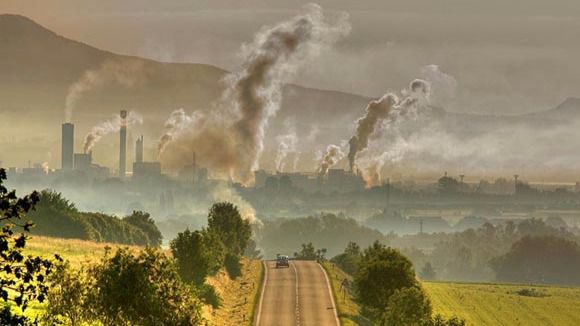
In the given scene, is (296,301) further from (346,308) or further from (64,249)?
(64,249)

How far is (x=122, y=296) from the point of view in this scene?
6931 centimetres

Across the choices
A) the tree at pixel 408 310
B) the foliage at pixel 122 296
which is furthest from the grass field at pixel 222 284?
the foliage at pixel 122 296

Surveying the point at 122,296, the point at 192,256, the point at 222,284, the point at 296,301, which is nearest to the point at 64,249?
the point at 192,256

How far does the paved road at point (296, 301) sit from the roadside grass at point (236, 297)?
1.46 meters

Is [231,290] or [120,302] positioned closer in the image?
[120,302]

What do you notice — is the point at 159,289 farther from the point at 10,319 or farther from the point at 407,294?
the point at 407,294

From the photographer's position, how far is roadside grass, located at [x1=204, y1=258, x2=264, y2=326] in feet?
429

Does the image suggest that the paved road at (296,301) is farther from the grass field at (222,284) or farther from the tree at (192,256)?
Answer: the tree at (192,256)

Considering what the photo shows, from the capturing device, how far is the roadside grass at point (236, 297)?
429ft

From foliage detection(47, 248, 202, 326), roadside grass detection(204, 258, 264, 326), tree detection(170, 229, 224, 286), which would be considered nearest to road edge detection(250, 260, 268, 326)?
roadside grass detection(204, 258, 264, 326)

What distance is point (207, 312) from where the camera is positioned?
126750 millimetres

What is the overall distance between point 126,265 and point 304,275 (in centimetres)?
12476

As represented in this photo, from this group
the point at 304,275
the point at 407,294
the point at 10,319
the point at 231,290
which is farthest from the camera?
the point at 304,275

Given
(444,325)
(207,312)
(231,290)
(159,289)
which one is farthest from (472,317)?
(159,289)
